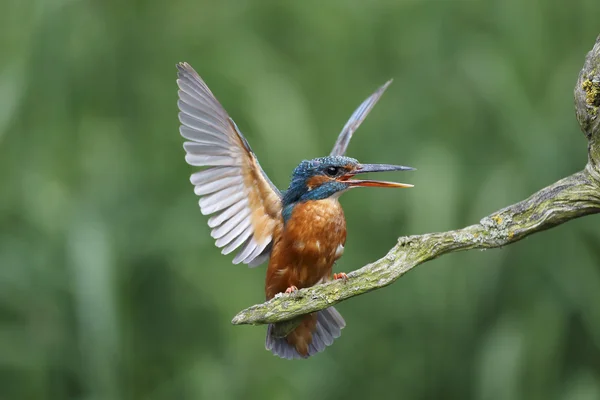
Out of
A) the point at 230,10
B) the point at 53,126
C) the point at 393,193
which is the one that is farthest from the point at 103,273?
the point at 230,10

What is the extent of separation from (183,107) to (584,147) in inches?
92.1

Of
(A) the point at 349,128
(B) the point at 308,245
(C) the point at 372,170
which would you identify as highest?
(A) the point at 349,128

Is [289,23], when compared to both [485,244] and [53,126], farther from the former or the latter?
[485,244]

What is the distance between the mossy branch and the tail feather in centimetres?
87

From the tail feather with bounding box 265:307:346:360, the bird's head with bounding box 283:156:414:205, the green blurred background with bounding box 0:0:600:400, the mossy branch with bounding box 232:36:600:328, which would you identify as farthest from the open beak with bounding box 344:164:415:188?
the green blurred background with bounding box 0:0:600:400

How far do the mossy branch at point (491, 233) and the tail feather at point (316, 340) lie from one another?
2.85 ft

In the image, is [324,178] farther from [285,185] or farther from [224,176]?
[285,185]

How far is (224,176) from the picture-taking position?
3.16 meters

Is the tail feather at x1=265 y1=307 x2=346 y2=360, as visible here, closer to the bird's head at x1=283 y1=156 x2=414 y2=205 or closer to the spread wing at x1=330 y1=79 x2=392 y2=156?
the bird's head at x1=283 y1=156 x2=414 y2=205

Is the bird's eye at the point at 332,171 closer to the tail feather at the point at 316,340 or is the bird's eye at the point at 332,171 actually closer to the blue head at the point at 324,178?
the blue head at the point at 324,178

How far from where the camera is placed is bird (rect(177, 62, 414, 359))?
3051 mm

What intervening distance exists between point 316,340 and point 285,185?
5.11 ft

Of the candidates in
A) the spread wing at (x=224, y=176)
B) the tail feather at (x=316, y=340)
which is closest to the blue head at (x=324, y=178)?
the spread wing at (x=224, y=176)

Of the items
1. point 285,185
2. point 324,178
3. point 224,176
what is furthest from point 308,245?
point 285,185
